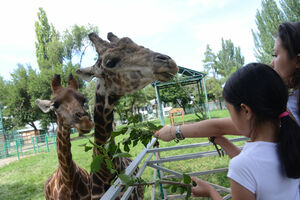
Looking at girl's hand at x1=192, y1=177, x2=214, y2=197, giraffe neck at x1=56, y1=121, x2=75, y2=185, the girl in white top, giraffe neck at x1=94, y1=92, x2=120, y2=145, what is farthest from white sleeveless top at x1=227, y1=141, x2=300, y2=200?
giraffe neck at x1=56, y1=121, x2=75, y2=185

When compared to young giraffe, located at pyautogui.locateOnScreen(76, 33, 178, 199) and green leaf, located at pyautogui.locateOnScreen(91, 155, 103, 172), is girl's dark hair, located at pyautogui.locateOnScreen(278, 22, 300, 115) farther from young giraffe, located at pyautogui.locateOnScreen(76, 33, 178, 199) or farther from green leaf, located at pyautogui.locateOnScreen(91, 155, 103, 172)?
green leaf, located at pyautogui.locateOnScreen(91, 155, 103, 172)

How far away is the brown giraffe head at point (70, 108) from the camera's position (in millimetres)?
2596

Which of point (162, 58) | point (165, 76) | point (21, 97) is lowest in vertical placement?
point (165, 76)

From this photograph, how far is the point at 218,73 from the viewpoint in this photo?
5275cm

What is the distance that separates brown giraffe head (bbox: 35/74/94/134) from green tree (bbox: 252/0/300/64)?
28370mm

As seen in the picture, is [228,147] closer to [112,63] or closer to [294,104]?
[294,104]

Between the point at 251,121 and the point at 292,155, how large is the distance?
0.21 metres

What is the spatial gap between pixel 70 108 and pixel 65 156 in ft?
2.08

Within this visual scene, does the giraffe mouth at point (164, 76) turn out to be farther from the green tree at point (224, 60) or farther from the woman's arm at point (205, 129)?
the green tree at point (224, 60)

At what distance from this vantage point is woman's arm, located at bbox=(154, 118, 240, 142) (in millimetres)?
1496

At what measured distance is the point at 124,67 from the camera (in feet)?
6.63

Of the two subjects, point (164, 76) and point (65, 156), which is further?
point (65, 156)

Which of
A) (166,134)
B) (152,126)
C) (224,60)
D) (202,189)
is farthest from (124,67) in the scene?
(224,60)

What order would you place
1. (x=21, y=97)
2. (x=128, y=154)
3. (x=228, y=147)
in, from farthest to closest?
(x=21, y=97), (x=228, y=147), (x=128, y=154)
